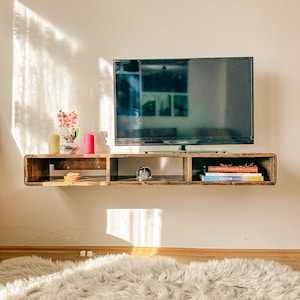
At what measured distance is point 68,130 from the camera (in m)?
2.39

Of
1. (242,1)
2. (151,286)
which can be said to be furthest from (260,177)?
(242,1)

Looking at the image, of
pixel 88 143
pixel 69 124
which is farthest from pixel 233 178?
pixel 69 124

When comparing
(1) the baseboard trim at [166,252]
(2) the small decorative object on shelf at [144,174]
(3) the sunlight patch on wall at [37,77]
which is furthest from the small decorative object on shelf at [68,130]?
(1) the baseboard trim at [166,252]

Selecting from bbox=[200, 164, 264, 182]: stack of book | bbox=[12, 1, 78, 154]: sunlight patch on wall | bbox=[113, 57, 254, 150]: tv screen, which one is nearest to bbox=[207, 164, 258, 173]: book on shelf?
bbox=[200, 164, 264, 182]: stack of book

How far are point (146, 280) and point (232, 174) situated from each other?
31.5 inches

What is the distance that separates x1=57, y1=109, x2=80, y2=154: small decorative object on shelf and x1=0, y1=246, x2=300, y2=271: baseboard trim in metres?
0.75

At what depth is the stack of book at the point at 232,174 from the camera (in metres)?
2.02

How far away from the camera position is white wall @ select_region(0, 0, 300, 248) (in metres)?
2.35

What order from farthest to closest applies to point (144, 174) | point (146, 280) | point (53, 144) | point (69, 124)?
point (69, 124) < point (53, 144) < point (144, 174) < point (146, 280)

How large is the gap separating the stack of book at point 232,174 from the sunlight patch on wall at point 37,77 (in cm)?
117

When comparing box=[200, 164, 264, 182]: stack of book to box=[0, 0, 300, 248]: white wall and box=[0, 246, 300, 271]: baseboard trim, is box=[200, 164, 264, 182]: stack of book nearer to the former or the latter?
box=[0, 0, 300, 248]: white wall

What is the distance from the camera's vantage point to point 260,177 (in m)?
2.02

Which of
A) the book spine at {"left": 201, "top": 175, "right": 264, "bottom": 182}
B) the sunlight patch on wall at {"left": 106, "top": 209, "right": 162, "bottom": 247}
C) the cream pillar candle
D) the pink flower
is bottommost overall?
the sunlight patch on wall at {"left": 106, "top": 209, "right": 162, "bottom": 247}

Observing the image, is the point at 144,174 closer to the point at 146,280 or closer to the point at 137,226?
the point at 137,226
